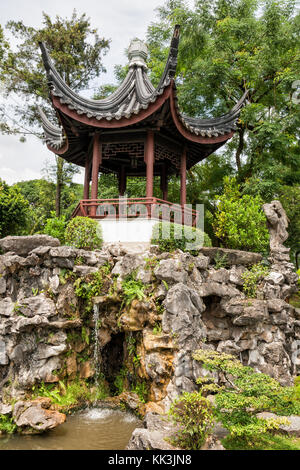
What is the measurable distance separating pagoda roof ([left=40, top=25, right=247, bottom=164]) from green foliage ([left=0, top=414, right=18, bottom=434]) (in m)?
8.05

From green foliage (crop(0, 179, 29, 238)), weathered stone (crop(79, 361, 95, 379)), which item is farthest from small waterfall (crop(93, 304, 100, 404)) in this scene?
green foliage (crop(0, 179, 29, 238))

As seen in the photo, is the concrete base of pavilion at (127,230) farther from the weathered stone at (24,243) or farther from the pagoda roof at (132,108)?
the pagoda roof at (132,108)

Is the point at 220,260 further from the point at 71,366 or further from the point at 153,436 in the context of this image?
the point at 153,436

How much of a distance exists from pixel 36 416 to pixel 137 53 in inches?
530

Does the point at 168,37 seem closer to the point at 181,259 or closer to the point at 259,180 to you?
the point at 259,180

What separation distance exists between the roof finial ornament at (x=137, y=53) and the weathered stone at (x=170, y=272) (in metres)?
9.86

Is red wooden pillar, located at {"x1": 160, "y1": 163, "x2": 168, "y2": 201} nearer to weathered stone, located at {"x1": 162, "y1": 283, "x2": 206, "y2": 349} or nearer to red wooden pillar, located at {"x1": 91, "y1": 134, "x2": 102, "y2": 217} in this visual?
red wooden pillar, located at {"x1": 91, "y1": 134, "x2": 102, "y2": 217}

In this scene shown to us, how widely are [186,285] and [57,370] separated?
11.5ft

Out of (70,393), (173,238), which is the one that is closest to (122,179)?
(173,238)

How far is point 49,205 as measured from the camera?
21.0 meters

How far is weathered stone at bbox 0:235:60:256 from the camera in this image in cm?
848

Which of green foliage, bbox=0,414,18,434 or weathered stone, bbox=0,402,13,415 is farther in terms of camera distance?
weathered stone, bbox=0,402,13,415

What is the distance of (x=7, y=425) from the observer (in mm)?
6797

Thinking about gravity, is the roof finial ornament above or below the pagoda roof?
above
